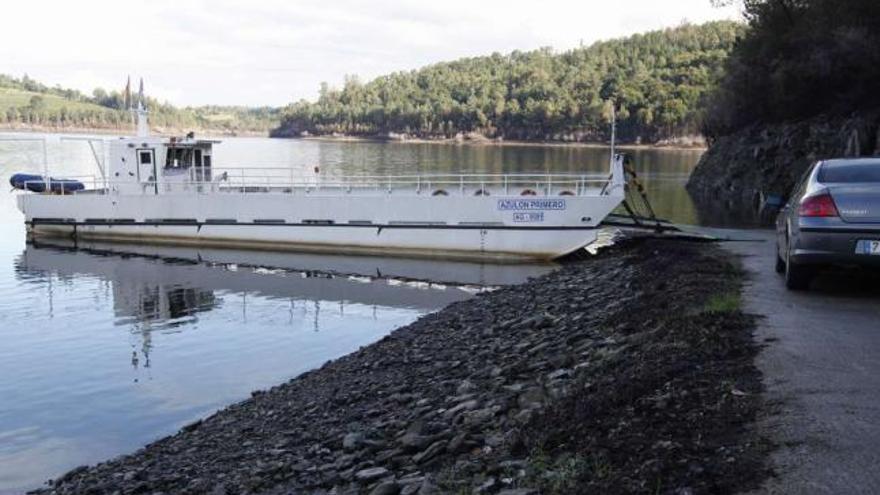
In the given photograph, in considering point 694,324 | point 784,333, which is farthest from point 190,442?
point 784,333

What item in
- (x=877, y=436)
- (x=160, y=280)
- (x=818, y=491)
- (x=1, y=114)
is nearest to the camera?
(x=818, y=491)

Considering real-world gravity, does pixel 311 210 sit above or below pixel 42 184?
below

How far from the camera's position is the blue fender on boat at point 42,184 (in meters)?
33.4

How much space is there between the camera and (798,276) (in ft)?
33.6

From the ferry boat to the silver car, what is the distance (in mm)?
14892

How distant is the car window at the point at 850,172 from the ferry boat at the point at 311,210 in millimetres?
14697

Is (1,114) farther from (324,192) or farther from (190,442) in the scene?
(190,442)

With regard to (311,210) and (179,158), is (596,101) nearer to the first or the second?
(179,158)

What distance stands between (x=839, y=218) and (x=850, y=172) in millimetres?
834

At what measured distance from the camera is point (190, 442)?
31.2 feet

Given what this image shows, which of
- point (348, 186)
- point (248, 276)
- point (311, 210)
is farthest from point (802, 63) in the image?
point (248, 276)

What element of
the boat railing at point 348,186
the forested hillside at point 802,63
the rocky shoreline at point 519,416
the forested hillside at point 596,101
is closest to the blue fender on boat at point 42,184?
the boat railing at point 348,186

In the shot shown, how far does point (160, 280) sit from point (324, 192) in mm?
7023

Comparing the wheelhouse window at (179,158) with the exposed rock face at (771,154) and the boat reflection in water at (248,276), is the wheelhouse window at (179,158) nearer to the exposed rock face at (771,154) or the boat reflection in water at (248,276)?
the boat reflection in water at (248,276)
